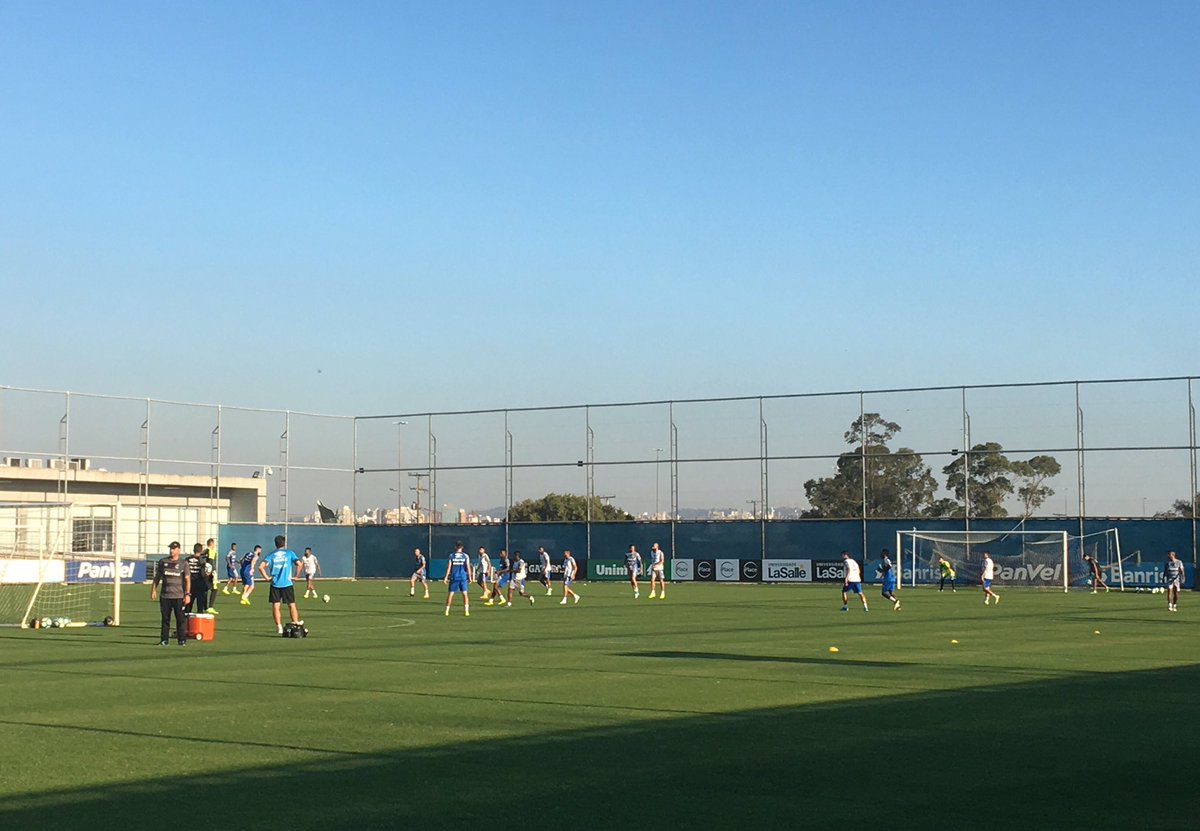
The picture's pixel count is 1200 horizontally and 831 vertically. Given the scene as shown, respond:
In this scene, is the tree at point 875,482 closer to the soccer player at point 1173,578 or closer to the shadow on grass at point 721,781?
the soccer player at point 1173,578

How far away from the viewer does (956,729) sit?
13.4m

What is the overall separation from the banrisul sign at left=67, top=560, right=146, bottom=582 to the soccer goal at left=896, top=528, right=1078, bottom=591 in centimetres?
3314

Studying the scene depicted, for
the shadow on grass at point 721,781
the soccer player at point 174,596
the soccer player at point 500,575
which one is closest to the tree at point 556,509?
the soccer player at point 500,575

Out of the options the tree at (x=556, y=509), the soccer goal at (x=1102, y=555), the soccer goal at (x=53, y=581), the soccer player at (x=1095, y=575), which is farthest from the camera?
the tree at (x=556, y=509)

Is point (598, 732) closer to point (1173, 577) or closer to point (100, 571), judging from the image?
point (1173, 577)

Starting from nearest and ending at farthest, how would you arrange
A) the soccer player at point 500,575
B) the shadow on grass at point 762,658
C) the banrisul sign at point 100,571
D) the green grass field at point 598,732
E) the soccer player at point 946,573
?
the green grass field at point 598,732
the shadow on grass at point 762,658
the soccer player at point 500,575
the banrisul sign at point 100,571
the soccer player at point 946,573

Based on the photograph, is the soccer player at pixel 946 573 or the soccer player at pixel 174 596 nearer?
the soccer player at pixel 174 596

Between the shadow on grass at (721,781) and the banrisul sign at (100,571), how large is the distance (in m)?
42.3

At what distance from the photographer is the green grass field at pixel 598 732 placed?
9438 mm

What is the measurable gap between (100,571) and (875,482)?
3623 cm

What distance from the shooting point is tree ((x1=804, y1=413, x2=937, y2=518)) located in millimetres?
70000

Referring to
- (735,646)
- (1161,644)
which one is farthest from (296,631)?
(1161,644)

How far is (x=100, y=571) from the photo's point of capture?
57.7m

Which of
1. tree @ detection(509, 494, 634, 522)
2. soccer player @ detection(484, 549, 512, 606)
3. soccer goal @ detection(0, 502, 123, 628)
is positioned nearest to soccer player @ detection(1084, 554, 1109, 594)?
soccer player @ detection(484, 549, 512, 606)
